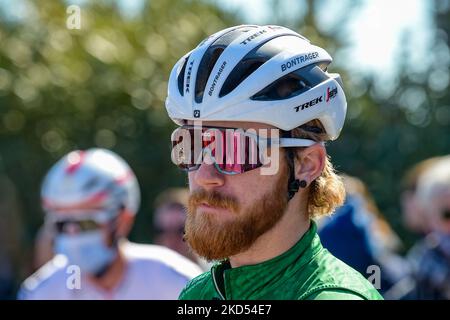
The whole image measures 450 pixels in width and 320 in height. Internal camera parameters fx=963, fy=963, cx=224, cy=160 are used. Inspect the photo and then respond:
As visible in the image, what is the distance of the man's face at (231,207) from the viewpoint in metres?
3.35

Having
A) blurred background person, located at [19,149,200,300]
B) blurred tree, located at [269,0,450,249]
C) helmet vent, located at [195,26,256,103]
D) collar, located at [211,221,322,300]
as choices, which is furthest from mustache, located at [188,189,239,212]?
blurred tree, located at [269,0,450,249]

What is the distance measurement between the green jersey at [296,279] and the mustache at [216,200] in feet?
0.73

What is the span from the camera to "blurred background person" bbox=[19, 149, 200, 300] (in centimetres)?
575

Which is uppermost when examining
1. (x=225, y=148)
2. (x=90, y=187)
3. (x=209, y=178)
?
(x=225, y=148)

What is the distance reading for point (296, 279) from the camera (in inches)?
128

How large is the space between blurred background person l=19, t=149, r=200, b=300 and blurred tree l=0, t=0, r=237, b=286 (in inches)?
262

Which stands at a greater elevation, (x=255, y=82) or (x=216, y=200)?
(x=255, y=82)

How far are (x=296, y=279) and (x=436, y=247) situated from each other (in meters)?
3.20

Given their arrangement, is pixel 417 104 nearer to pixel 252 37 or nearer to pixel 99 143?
pixel 99 143

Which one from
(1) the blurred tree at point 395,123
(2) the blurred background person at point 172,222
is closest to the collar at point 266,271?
(2) the blurred background person at point 172,222

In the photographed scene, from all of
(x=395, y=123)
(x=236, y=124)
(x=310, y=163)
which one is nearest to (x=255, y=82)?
(x=236, y=124)

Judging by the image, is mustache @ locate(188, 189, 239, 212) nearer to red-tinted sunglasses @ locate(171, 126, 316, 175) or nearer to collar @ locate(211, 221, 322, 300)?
red-tinted sunglasses @ locate(171, 126, 316, 175)

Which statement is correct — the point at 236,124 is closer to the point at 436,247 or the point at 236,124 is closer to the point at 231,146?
the point at 231,146
